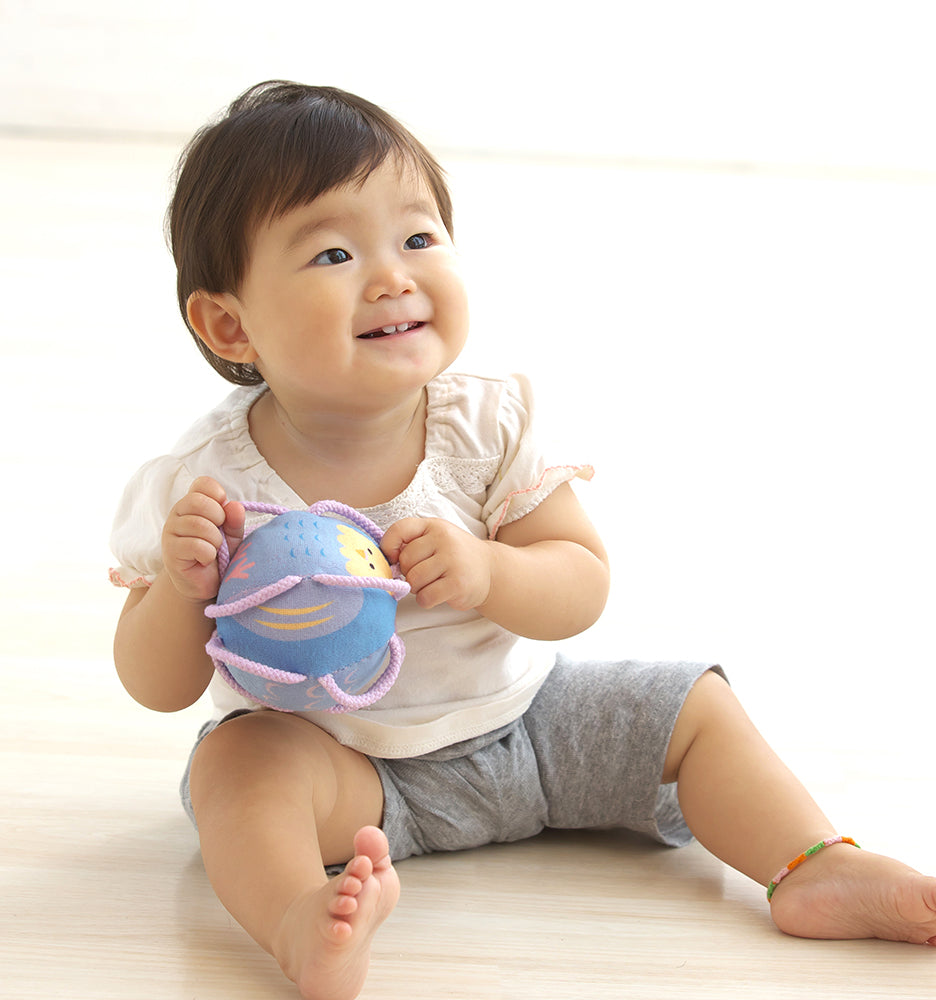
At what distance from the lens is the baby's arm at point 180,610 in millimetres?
842

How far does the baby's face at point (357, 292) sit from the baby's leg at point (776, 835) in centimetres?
33

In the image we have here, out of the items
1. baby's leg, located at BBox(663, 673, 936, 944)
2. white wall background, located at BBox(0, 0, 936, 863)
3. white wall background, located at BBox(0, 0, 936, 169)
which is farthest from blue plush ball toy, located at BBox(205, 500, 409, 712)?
white wall background, located at BBox(0, 0, 936, 169)

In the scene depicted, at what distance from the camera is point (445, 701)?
3.29 ft

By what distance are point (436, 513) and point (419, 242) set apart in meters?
0.19

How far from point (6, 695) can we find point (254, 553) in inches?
19.4

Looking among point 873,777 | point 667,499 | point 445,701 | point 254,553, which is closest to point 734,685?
point 873,777

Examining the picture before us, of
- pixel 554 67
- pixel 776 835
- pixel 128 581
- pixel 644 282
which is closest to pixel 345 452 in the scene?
pixel 128 581

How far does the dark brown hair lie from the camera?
92cm

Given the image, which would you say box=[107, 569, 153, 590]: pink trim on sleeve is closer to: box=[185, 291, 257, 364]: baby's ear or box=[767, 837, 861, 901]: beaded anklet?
box=[185, 291, 257, 364]: baby's ear

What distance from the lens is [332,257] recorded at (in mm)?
923

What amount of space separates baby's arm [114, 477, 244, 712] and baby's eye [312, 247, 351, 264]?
0.17 m

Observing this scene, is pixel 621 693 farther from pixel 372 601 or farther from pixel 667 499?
pixel 667 499

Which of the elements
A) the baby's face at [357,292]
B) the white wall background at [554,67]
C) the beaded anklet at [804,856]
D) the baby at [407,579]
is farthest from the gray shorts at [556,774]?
the white wall background at [554,67]

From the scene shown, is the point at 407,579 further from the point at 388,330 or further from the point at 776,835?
the point at 776,835
